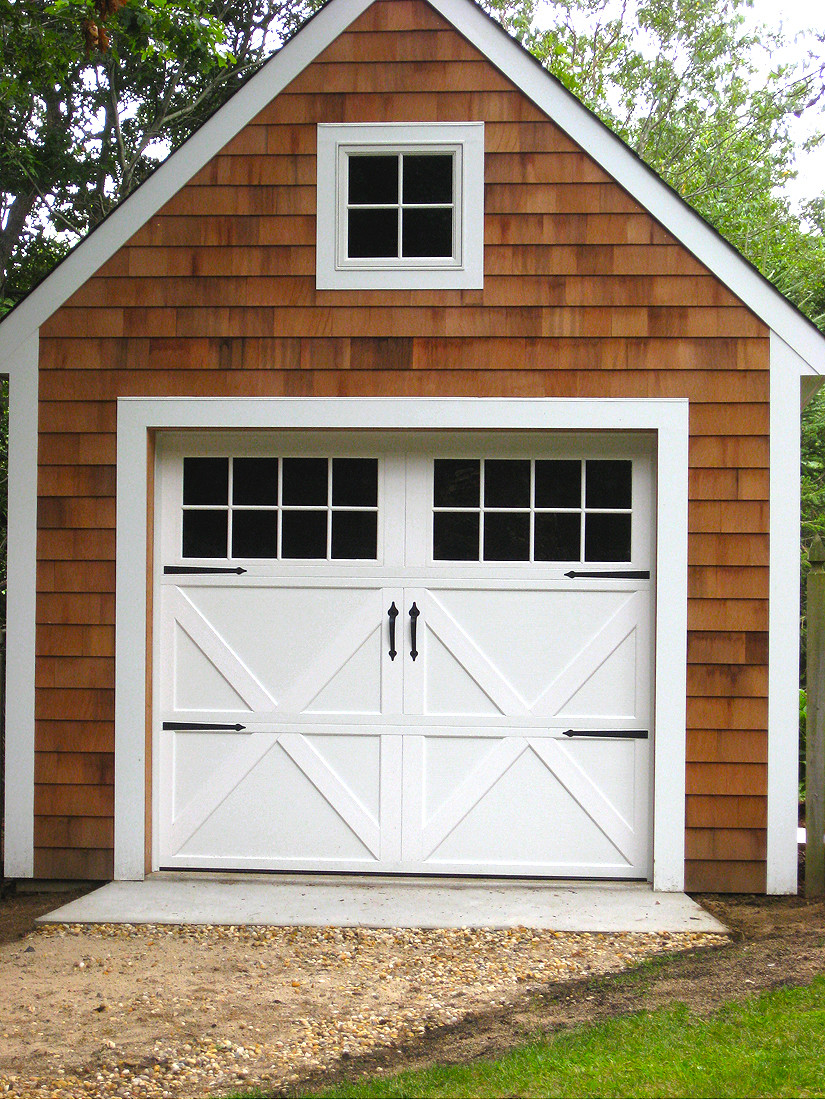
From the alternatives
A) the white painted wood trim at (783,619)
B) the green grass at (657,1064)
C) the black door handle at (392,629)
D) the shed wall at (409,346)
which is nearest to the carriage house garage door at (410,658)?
the black door handle at (392,629)

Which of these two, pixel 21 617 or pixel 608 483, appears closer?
pixel 21 617

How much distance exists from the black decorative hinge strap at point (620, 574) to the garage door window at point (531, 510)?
0.23 ft

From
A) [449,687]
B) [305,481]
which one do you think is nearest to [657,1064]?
[449,687]

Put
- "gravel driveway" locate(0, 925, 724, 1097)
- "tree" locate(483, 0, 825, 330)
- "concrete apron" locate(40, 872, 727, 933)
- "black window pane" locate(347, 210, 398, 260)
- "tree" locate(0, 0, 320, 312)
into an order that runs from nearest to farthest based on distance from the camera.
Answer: "gravel driveway" locate(0, 925, 724, 1097), "concrete apron" locate(40, 872, 727, 933), "black window pane" locate(347, 210, 398, 260), "tree" locate(0, 0, 320, 312), "tree" locate(483, 0, 825, 330)

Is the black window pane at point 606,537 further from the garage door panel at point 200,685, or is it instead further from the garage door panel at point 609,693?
the garage door panel at point 200,685

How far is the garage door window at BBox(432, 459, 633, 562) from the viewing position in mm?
5418

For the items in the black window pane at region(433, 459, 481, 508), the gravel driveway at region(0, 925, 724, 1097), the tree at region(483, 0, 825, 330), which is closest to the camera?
the gravel driveway at region(0, 925, 724, 1097)

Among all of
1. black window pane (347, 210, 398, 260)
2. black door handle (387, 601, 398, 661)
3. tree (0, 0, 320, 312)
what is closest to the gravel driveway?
black door handle (387, 601, 398, 661)

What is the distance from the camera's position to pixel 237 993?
3.78 metres

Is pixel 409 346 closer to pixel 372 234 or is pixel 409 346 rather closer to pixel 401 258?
pixel 401 258

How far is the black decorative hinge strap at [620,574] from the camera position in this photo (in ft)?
17.6

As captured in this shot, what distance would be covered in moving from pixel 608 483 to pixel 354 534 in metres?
1.44

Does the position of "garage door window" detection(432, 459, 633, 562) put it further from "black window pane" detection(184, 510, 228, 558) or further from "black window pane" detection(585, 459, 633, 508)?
"black window pane" detection(184, 510, 228, 558)

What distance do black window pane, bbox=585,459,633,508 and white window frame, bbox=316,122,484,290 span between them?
118cm
